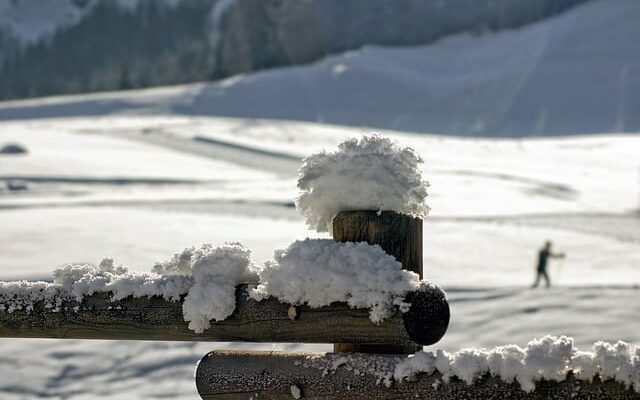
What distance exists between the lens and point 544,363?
2.48 meters

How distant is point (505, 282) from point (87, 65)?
55115 millimetres

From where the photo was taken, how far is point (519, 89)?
4128cm

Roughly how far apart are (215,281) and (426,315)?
607 mm

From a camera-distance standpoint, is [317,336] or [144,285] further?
[144,285]

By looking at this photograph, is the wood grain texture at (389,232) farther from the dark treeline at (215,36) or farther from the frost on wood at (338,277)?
the dark treeline at (215,36)

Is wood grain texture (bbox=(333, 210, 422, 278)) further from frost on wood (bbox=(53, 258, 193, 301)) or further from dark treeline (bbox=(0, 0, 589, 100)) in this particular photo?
dark treeline (bbox=(0, 0, 589, 100))

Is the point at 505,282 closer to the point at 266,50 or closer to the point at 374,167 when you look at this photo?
the point at 374,167

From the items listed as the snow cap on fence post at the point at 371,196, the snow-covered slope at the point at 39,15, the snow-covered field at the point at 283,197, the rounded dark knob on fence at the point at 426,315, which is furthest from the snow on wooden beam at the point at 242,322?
the snow-covered slope at the point at 39,15

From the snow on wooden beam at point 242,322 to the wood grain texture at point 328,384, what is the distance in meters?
0.09

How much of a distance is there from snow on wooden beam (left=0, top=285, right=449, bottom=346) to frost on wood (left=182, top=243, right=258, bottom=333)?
0.13ft

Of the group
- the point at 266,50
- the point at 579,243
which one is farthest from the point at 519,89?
the point at 579,243

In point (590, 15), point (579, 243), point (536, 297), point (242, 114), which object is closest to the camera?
point (536, 297)

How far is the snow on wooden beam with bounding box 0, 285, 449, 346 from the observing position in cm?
273

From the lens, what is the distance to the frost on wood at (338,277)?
2.74 metres
